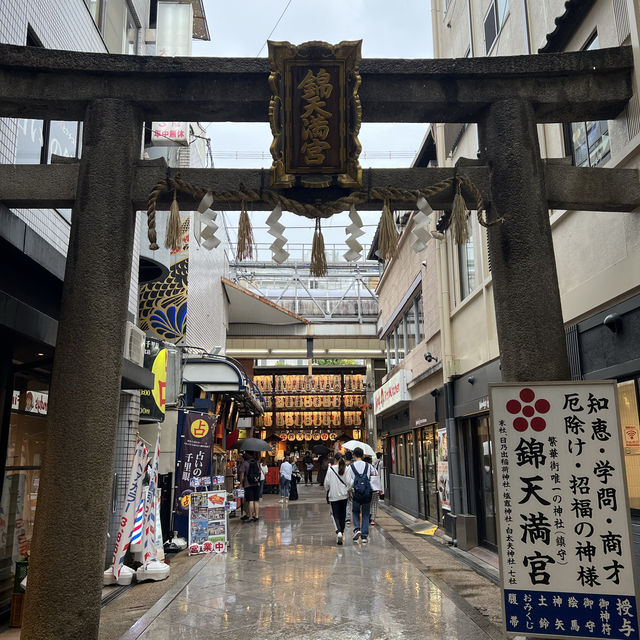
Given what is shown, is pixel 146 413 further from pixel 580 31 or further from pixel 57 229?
pixel 580 31

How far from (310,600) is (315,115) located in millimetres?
5810

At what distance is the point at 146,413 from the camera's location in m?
12.1

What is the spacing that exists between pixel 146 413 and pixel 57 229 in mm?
4799

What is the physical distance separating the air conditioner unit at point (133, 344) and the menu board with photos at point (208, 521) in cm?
325

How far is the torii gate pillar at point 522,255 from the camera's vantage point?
18.0 ft

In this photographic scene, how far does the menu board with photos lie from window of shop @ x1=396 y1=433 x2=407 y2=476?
390 inches

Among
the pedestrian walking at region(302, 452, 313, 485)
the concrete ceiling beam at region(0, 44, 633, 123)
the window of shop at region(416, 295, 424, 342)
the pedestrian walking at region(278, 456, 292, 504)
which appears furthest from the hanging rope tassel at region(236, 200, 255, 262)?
the pedestrian walking at region(302, 452, 313, 485)

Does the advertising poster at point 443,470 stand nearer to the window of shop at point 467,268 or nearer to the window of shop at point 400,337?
the window of shop at point 467,268

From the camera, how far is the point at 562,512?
479 cm

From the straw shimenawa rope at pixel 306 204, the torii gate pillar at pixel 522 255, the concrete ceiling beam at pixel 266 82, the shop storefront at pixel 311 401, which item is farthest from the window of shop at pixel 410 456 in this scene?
the shop storefront at pixel 311 401

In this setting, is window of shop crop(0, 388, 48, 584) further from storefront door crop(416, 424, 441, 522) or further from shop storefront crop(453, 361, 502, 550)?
storefront door crop(416, 424, 441, 522)

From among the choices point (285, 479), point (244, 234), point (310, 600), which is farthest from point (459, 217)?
point (285, 479)

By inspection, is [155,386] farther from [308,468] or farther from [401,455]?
[308,468]

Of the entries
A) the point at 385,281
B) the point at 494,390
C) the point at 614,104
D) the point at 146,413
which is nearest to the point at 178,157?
the point at 146,413
